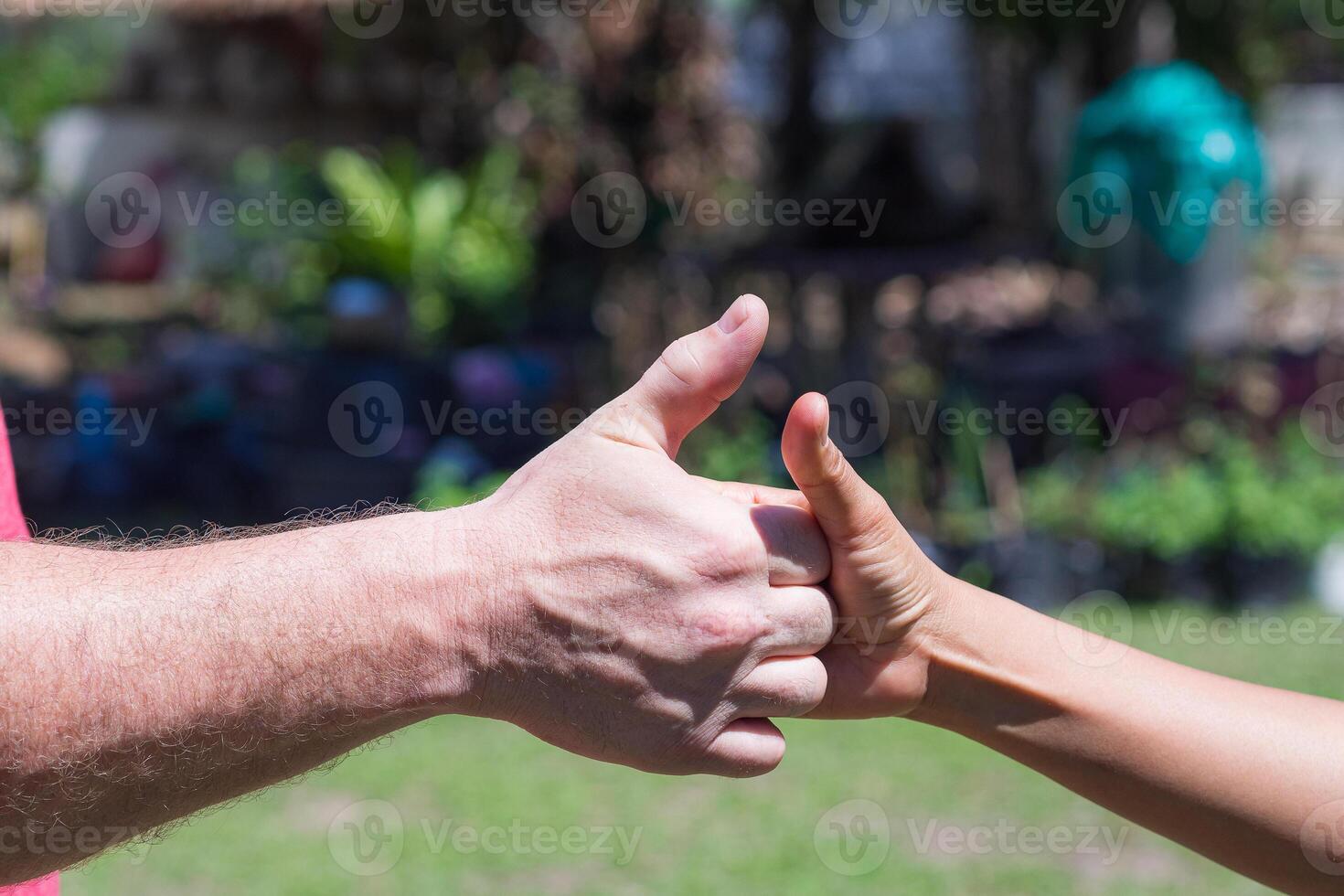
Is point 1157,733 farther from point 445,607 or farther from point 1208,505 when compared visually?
point 1208,505

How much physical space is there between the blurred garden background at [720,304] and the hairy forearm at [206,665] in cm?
258

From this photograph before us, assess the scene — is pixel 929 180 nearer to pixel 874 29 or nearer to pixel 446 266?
pixel 874 29

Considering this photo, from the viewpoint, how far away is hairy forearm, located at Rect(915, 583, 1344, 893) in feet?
6.08

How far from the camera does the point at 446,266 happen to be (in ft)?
27.3

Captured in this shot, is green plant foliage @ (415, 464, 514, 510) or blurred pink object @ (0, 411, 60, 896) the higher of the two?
blurred pink object @ (0, 411, 60, 896)

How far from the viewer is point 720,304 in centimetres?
938

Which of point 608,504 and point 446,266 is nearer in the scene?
point 608,504

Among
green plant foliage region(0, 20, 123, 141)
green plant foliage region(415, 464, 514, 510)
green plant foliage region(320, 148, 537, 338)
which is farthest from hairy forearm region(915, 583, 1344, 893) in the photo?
green plant foliage region(0, 20, 123, 141)

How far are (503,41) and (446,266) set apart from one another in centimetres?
303

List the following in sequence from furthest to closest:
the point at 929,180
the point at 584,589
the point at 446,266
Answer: the point at 929,180, the point at 446,266, the point at 584,589

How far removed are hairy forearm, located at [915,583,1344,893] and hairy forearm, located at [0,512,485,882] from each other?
0.85 meters

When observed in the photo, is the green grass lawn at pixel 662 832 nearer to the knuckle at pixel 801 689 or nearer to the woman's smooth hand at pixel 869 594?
the woman's smooth hand at pixel 869 594

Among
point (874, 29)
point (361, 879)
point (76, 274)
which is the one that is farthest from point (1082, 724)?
point (76, 274)

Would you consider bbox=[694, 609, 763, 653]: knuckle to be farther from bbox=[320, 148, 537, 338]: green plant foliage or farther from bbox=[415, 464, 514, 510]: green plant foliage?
bbox=[320, 148, 537, 338]: green plant foliage
